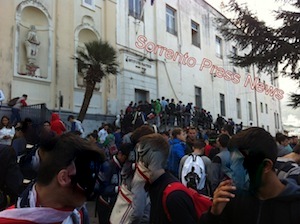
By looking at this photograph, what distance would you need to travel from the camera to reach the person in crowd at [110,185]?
14.1 ft

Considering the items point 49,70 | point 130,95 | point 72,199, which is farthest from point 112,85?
point 72,199

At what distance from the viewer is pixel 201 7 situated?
3083 cm

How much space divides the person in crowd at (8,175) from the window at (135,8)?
18.9 m

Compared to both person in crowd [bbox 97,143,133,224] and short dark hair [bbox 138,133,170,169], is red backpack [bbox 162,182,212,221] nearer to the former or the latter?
short dark hair [bbox 138,133,170,169]

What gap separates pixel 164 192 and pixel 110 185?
203 centimetres

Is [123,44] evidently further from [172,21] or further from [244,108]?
[244,108]

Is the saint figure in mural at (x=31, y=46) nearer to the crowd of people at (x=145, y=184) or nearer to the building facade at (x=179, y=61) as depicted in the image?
the building facade at (x=179, y=61)

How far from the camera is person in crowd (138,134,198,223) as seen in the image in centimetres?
234

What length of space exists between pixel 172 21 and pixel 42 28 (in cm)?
1259

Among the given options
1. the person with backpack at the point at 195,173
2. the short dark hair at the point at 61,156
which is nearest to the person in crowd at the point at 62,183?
the short dark hair at the point at 61,156

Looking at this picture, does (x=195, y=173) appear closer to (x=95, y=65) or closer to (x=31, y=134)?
(x=31, y=134)

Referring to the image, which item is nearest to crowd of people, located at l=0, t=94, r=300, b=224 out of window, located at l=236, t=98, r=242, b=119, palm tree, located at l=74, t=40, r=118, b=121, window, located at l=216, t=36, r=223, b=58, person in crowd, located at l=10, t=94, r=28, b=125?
person in crowd, located at l=10, t=94, r=28, b=125

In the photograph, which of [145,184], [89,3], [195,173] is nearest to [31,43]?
[89,3]

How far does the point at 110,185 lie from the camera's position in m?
4.39
